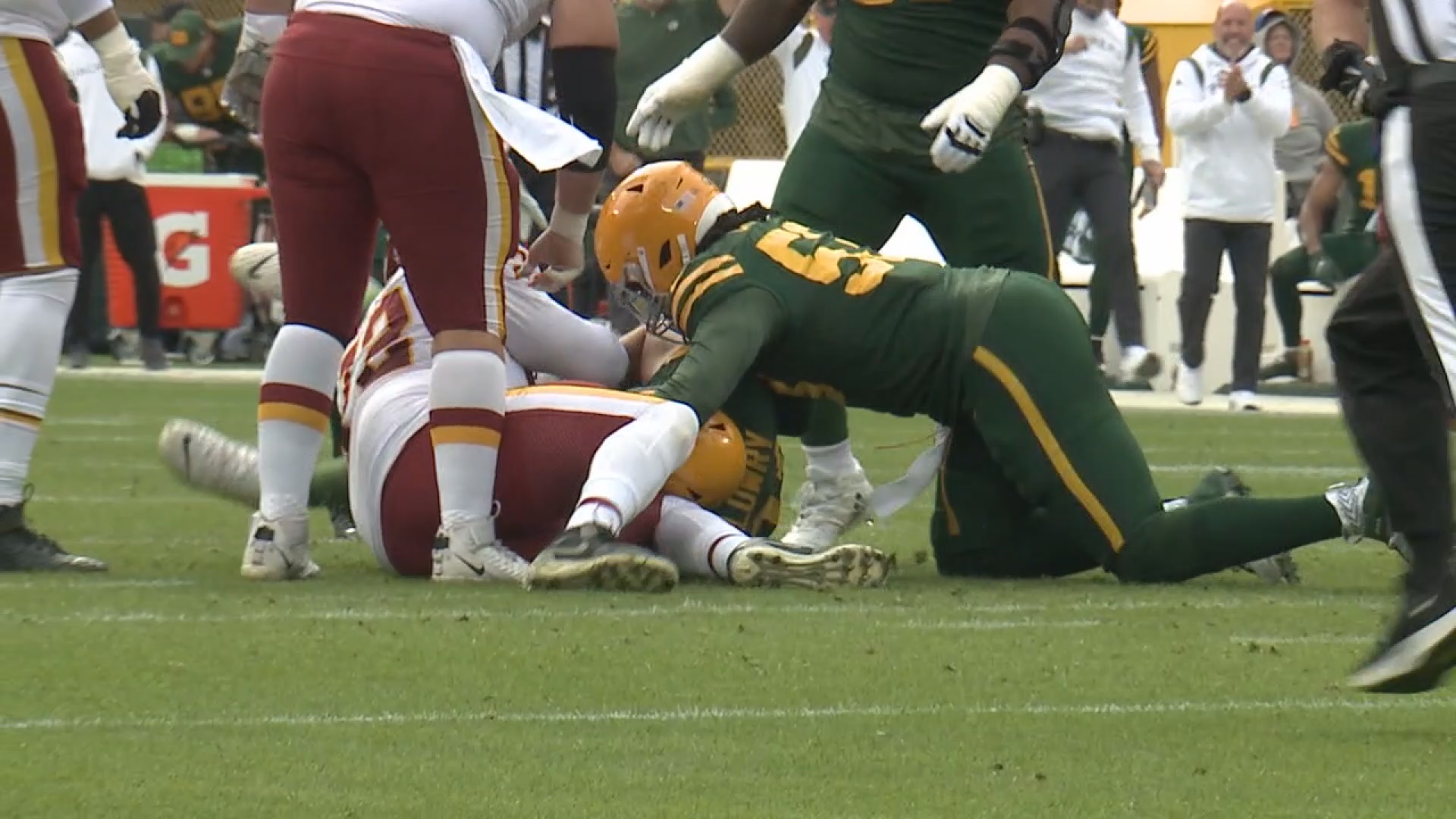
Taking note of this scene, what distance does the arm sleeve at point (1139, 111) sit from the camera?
14039 millimetres

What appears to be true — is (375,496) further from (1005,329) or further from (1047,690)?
(1047,690)

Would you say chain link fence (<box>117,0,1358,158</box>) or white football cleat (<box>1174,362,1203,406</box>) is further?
chain link fence (<box>117,0,1358,158</box>)

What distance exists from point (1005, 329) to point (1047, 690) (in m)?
1.59

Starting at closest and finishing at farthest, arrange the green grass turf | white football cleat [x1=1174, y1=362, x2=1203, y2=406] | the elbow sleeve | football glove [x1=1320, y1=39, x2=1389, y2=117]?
the green grass turf
football glove [x1=1320, y1=39, x2=1389, y2=117]
the elbow sleeve
white football cleat [x1=1174, y1=362, x2=1203, y2=406]

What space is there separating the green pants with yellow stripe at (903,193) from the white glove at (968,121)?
1.62 feet

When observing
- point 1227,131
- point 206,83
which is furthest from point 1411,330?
point 206,83

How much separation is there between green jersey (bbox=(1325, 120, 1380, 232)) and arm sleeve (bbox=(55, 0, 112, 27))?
8742 mm

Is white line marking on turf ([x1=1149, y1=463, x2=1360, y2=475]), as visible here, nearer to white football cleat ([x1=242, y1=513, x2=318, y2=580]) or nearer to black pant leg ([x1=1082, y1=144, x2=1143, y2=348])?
black pant leg ([x1=1082, y1=144, x2=1143, y2=348])

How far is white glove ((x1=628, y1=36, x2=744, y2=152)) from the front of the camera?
6.97 m

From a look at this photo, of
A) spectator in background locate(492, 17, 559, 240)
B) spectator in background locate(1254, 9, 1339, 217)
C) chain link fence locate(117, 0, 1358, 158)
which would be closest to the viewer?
spectator in background locate(492, 17, 559, 240)

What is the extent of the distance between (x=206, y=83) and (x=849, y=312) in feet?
39.3

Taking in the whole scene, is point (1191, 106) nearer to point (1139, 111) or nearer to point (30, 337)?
point (1139, 111)

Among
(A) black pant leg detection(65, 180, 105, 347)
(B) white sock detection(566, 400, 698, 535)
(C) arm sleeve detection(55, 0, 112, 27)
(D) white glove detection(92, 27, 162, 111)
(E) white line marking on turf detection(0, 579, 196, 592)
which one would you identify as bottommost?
(A) black pant leg detection(65, 180, 105, 347)

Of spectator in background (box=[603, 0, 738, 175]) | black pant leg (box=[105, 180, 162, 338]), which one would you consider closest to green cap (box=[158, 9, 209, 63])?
black pant leg (box=[105, 180, 162, 338])
